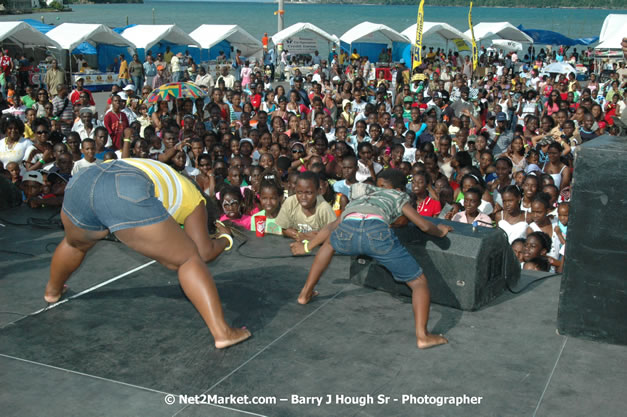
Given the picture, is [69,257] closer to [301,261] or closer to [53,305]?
[53,305]

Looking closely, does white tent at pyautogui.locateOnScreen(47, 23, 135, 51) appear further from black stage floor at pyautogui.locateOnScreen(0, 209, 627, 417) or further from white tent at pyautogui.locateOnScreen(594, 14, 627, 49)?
black stage floor at pyautogui.locateOnScreen(0, 209, 627, 417)

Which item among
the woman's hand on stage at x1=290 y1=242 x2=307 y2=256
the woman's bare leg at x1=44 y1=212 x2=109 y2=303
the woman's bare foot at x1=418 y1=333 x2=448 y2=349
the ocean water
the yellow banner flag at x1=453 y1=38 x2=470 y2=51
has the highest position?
the ocean water

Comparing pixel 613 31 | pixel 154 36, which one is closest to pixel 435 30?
pixel 613 31

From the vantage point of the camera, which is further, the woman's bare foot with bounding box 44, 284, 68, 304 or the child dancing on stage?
the woman's bare foot with bounding box 44, 284, 68, 304

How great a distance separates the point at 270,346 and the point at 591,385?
73.5 inches

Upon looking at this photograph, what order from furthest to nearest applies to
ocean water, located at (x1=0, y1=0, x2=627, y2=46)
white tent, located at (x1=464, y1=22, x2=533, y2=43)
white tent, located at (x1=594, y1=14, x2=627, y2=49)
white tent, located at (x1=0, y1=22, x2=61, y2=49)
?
1. ocean water, located at (x1=0, y1=0, x2=627, y2=46)
2. white tent, located at (x1=464, y1=22, x2=533, y2=43)
3. white tent, located at (x1=594, y1=14, x2=627, y2=49)
4. white tent, located at (x1=0, y1=22, x2=61, y2=49)

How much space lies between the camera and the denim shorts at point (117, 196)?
12.7 ft

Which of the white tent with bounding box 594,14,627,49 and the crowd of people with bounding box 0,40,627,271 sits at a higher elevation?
the white tent with bounding box 594,14,627,49

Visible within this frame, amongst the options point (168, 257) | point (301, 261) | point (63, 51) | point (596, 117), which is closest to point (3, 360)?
point (168, 257)

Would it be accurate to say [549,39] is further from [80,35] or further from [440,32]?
[80,35]

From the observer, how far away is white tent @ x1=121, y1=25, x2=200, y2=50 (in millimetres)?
24812

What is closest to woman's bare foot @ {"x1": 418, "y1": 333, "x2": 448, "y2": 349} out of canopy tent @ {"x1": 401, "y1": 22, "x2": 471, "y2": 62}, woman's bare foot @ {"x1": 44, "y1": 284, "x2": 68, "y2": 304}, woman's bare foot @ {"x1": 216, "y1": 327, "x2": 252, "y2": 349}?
woman's bare foot @ {"x1": 216, "y1": 327, "x2": 252, "y2": 349}

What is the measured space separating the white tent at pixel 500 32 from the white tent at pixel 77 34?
15.1m

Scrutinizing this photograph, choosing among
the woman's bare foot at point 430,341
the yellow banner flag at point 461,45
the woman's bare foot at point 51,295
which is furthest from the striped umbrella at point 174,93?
the yellow banner flag at point 461,45
